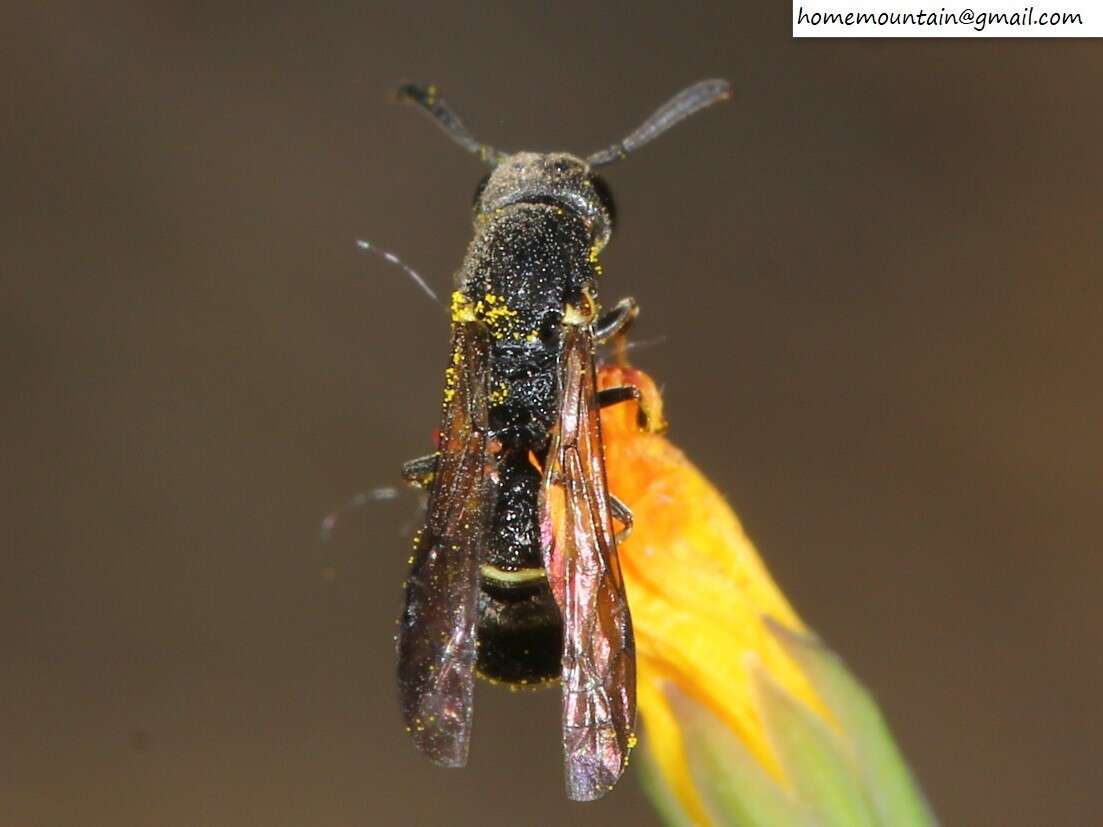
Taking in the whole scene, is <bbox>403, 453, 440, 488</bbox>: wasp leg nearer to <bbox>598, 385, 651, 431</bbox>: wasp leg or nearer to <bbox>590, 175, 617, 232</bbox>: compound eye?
<bbox>598, 385, 651, 431</bbox>: wasp leg

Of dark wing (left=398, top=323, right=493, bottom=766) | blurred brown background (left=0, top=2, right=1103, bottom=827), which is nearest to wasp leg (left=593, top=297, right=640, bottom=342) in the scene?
dark wing (left=398, top=323, right=493, bottom=766)

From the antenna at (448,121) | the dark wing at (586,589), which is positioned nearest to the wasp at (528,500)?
the dark wing at (586,589)

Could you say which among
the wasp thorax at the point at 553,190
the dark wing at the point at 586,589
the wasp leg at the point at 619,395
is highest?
the wasp thorax at the point at 553,190

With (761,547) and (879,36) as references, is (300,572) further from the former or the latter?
(879,36)

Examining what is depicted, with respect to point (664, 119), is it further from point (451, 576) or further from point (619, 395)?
point (451, 576)

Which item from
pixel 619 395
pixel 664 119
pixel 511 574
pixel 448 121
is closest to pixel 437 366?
pixel 448 121

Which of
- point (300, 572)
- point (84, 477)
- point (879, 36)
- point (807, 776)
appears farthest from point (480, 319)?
point (84, 477)

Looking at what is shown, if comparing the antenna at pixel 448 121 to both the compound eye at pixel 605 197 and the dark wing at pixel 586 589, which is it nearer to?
the compound eye at pixel 605 197
